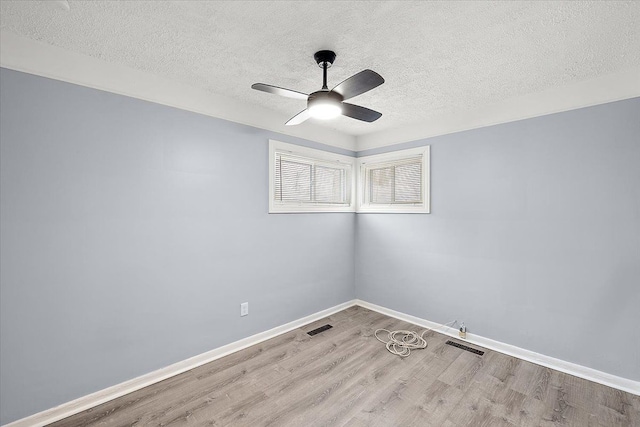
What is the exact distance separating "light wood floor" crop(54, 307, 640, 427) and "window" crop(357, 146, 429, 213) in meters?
1.72

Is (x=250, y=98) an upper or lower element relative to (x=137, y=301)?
upper

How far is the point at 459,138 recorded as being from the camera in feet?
10.0

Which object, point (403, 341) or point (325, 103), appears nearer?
point (325, 103)

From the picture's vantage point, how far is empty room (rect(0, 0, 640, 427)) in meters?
1.71

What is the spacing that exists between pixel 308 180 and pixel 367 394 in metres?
Answer: 2.36

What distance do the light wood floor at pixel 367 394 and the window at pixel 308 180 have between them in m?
1.59

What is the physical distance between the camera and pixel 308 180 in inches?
139

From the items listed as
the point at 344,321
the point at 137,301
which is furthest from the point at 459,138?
the point at 137,301

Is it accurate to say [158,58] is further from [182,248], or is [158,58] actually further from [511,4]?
[511,4]

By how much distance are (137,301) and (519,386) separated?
3.12m

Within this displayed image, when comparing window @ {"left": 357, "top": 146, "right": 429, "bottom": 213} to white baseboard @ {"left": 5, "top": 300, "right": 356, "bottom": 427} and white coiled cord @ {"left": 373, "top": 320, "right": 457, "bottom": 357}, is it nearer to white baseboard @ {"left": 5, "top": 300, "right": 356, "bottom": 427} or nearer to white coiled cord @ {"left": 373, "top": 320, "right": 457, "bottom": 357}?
white coiled cord @ {"left": 373, "top": 320, "right": 457, "bottom": 357}

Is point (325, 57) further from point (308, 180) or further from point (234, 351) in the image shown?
point (234, 351)

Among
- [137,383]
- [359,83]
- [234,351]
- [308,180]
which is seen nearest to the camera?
[359,83]

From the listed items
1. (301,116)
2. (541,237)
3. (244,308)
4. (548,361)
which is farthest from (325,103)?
(548,361)
